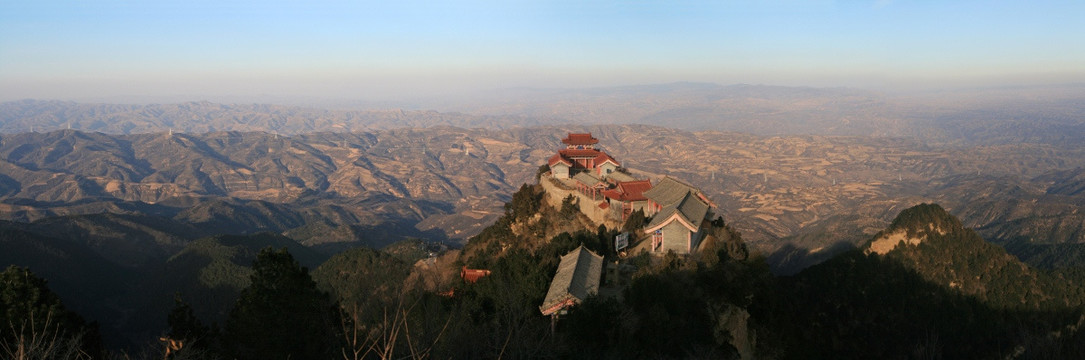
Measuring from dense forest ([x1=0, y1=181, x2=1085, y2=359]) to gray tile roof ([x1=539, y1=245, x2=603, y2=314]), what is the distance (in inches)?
25.8

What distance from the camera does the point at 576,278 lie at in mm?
27969

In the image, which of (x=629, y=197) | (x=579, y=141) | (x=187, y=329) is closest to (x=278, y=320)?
(x=187, y=329)

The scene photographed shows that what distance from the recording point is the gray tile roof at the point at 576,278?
2569cm

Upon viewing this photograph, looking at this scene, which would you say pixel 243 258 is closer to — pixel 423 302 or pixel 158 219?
pixel 158 219

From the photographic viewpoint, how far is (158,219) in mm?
148000

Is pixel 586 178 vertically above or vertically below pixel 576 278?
above

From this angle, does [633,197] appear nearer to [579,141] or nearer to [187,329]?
[579,141]

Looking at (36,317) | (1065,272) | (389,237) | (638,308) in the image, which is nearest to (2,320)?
(36,317)

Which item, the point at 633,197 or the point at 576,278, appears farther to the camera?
the point at 633,197

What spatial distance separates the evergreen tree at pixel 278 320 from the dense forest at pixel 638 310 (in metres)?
0.05

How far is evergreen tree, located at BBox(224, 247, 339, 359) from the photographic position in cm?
2244

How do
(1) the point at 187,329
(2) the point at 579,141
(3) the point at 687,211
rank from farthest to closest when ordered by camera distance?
(2) the point at 579,141 < (3) the point at 687,211 < (1) the point at 187,329

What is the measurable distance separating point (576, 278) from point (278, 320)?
11143mm

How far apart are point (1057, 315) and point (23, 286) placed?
45173 mm
